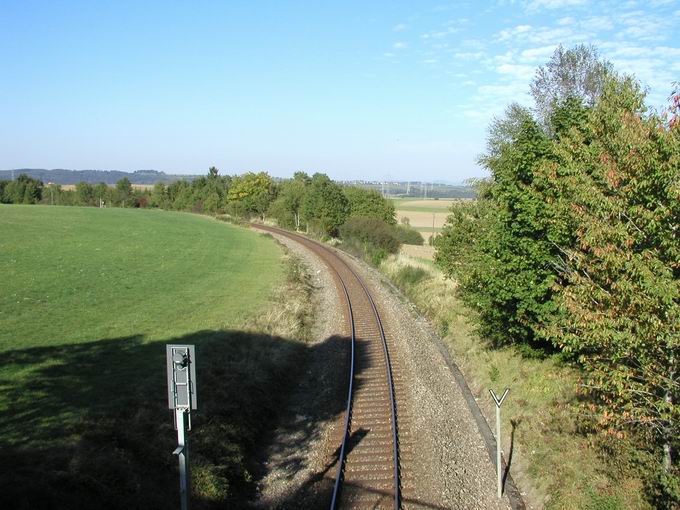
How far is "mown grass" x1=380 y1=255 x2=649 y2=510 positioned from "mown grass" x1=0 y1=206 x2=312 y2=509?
6.12m

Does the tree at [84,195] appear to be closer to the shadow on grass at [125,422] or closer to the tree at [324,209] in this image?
the tree at [324,209]

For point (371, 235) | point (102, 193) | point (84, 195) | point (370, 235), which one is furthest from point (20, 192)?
point (371, 235)

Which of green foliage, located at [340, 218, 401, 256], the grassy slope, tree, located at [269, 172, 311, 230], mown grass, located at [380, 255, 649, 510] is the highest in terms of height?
tree, located at [269, 172, 311, 230]

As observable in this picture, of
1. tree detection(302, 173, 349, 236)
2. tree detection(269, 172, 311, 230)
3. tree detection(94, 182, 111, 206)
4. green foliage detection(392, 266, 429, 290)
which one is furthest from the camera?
tree detection(94, 182, 111, 206)

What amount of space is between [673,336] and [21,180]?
15975 cm

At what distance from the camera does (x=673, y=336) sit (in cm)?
760

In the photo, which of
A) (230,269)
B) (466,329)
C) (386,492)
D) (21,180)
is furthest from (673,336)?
(21,180)

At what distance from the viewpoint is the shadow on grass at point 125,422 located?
9.23 metres

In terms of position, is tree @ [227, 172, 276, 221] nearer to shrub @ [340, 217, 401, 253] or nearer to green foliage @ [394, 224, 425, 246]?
green foliage @ [394, 224, 425, 246]

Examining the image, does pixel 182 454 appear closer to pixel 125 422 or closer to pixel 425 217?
pixel 125 422

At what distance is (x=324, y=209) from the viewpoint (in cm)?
6812

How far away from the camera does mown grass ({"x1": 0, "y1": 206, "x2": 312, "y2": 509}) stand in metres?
9.65

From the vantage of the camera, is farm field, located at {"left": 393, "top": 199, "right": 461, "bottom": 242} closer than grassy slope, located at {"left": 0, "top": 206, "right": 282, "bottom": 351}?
No

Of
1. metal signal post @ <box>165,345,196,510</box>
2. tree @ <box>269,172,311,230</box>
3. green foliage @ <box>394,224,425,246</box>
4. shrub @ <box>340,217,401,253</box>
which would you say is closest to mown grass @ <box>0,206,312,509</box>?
metal signal post @ <box>165,345,196,510</box>
